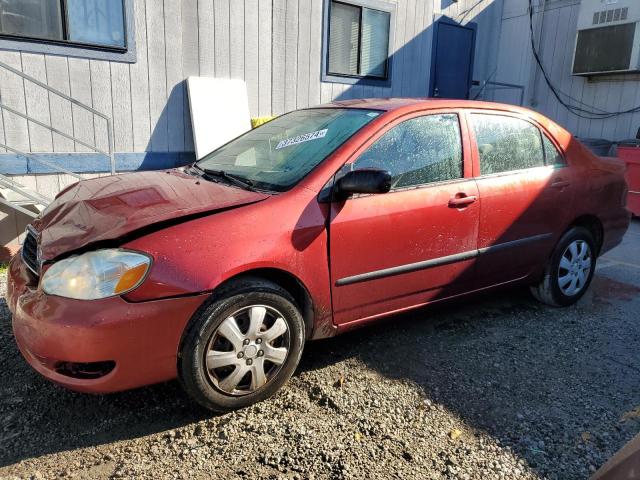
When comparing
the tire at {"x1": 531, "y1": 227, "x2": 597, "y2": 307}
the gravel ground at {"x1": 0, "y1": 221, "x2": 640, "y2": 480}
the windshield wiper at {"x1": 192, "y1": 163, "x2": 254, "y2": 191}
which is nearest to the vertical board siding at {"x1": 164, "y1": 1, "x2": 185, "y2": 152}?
the windshield wiper at {"x1": 192, "y1": 163, "x2": 254, "y2": 191}

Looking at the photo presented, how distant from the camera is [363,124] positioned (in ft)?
10.3

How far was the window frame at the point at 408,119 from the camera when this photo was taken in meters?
2.93

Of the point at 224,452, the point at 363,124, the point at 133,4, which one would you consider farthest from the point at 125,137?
the point at 224,452

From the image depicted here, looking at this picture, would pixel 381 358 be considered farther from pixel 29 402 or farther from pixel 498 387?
pixel 29 402

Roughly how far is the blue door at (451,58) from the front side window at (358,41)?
1234mm

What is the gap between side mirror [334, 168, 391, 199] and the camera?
2.73m

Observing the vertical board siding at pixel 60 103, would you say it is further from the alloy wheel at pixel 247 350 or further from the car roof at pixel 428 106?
the alloy wheel at pixel 247 350

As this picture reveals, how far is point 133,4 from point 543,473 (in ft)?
19.4

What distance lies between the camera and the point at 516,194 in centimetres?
362

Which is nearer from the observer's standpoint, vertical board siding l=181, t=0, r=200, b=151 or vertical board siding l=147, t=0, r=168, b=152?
vertical board siding l=147, t=0, r=168, b=152

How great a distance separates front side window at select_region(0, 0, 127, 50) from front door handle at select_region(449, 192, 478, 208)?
4.39m

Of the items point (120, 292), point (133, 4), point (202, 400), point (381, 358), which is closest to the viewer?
point (120, 292)

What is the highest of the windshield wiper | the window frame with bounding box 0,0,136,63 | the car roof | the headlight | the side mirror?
the window frame with bounding box 0,0,136,63

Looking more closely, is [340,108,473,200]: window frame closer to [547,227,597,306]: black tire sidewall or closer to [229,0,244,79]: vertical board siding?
[547,227,597,306]: black tire sidewall
